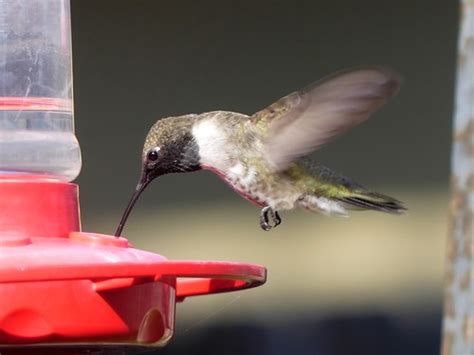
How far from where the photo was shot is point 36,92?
2.86 metres

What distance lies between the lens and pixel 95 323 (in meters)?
1.92

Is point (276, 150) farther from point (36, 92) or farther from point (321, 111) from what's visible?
point (36, 92)

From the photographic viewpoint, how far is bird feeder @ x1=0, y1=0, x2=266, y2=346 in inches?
70.4

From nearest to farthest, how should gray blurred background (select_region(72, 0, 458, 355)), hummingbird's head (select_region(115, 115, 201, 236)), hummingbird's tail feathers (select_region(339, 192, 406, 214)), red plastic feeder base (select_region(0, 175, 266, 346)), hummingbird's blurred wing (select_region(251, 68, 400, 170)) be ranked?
1. red plastic feeder base (select_region(0, 175, 266, 346))
2. hummingbird's blurred wing (select_region(251, 68, 400, 170))
3. hummingbird's head (select_region(115, 115, 201, 236))
4. hummingbird's tail feathers (select_region(339, 192, 406, 214))
5. gray blurred background (select_region(72, 0, 458, 355))

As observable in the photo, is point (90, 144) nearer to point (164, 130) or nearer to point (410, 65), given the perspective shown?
point (410, 65)

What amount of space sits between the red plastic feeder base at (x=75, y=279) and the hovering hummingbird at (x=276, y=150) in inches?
22.2

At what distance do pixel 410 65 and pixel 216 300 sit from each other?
5.07 feet

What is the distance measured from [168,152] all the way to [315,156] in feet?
7.89

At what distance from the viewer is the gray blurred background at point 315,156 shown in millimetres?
5418

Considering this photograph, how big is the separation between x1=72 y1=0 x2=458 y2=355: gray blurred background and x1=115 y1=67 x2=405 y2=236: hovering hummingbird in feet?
7.23

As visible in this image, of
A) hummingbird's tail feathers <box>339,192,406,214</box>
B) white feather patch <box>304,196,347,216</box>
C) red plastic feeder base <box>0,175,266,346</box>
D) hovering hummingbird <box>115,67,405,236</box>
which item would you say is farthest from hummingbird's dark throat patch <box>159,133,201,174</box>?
red plastic feeder base <box>0,175,266,346</box>

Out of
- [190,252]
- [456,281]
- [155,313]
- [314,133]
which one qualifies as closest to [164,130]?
[314,133]

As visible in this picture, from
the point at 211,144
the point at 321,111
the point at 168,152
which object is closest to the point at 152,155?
the point at 168,152

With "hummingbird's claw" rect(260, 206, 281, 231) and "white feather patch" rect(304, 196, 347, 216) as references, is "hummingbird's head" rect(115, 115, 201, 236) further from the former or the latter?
"white feather patch" rect(304, 196, 347, 216)
